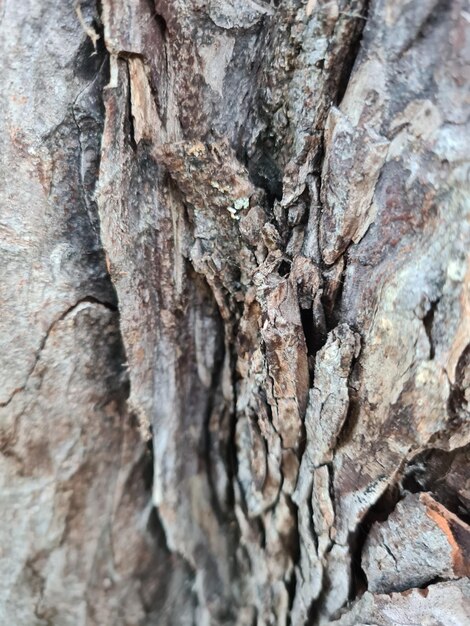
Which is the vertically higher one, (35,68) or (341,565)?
(35,68)

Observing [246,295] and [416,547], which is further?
[246,295]

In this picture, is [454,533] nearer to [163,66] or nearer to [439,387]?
[439,387]

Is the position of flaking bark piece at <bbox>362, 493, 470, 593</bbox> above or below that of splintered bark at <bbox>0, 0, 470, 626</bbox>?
below

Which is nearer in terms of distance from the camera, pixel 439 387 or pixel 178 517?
pixel 439 387

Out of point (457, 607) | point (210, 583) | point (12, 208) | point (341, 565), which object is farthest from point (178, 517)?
point (12, 208)

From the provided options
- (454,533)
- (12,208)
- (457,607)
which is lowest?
(457,607)

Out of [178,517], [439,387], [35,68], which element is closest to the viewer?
[439,387]

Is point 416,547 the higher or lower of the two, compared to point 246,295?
lower

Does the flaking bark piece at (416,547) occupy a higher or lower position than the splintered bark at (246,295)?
lower
